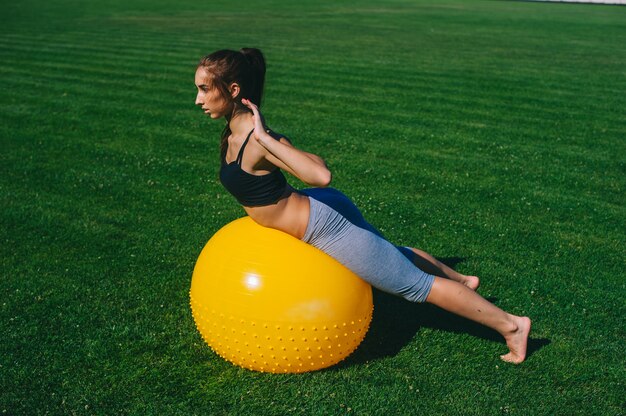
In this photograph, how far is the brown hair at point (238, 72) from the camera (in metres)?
4.13

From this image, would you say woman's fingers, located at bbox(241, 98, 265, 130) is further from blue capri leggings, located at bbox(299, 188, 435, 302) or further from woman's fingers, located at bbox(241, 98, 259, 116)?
blue capri leggings, located at bbox(299, 188, 435, 302)

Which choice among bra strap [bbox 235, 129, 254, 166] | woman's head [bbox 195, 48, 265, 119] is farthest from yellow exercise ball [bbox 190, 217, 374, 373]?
woman's head [bbox 195, 48, 265, 119]

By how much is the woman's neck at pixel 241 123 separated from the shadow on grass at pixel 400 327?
6.23 feet

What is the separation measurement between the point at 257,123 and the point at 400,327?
7.33 ft

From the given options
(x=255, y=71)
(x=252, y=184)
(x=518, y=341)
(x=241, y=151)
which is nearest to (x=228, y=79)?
(x=255, y=71)

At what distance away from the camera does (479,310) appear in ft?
15.1

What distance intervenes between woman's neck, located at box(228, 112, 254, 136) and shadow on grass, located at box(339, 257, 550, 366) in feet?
6.23

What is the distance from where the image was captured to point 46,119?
36.6 feet

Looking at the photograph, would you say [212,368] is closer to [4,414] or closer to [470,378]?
[4,414]

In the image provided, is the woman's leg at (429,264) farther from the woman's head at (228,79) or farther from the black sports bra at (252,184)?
the woman's head at (228,79)

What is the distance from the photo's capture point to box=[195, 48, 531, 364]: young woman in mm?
4121

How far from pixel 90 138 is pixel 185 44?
11.0 m

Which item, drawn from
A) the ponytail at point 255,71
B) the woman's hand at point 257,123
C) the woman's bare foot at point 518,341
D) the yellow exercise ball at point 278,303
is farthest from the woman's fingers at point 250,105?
the woman's bare foot at point 518,341

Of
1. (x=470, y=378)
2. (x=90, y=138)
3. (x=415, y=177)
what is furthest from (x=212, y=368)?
(x=90, y=138)
